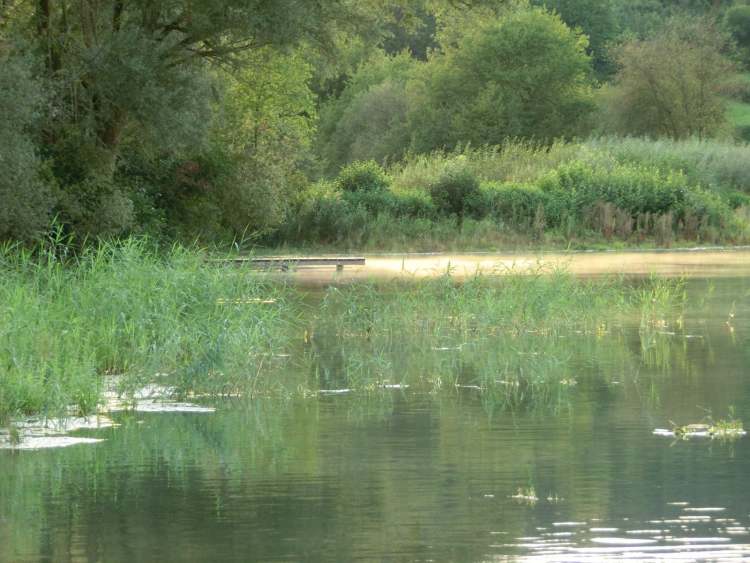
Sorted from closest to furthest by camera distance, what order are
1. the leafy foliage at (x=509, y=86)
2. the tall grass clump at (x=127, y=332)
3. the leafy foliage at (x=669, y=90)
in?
the tall grass clump at (x=127, y=332) < the leafy foliage at (x=669, y=90) < the leafy foliage at (x=509, y=86)

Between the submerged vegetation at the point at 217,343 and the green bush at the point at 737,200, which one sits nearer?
the submerged vegetation at the point at 217,343

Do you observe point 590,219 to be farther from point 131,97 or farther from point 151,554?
point 151,554

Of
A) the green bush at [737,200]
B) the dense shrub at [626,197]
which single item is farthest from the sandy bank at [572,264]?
the green bush at [737,200]

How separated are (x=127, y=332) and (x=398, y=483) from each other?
6450 mm

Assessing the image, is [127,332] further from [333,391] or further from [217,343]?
[333,391]

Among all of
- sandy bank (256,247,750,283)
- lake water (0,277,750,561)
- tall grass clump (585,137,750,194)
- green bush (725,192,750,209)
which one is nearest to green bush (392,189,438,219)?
sandy bank (256,247,750,283)

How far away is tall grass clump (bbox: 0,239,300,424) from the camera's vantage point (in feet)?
46.6

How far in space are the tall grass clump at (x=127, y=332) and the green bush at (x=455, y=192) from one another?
32274 millimetres

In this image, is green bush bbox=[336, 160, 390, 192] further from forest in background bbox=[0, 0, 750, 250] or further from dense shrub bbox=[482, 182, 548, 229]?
dense shrub bbox=[482, 182, 548, 229]

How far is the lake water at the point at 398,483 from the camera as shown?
891 cm

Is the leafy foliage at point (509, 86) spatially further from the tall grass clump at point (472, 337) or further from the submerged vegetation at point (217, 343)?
the submerged vegetation at point (217, 343)

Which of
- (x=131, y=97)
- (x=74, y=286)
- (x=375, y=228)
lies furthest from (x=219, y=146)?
(x=74, y=286)

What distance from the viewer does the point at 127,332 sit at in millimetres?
16547

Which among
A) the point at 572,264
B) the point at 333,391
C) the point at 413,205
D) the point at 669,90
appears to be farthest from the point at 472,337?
the point at 669,90
